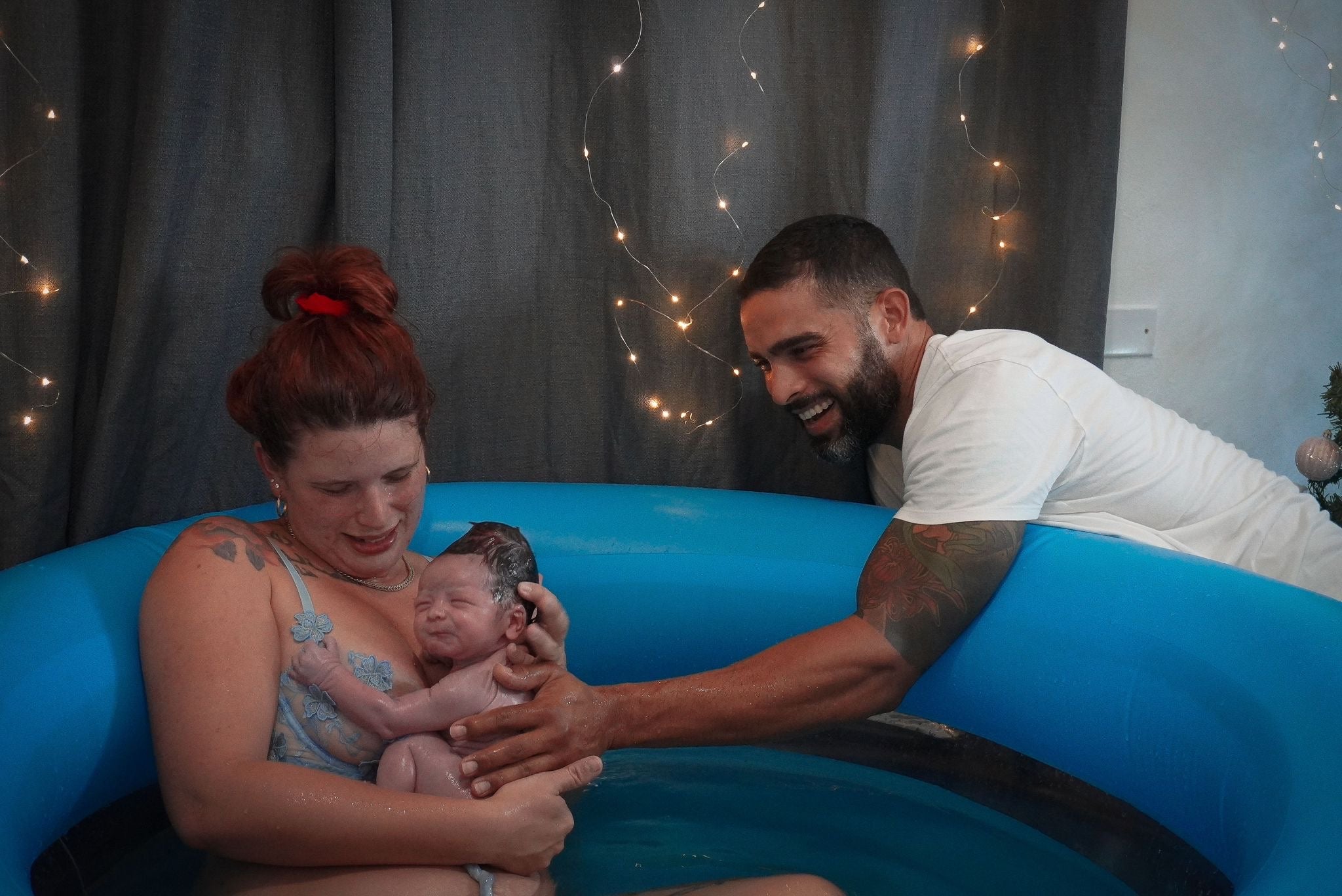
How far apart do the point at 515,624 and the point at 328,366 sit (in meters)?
0.45

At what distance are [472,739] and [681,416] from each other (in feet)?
4.01

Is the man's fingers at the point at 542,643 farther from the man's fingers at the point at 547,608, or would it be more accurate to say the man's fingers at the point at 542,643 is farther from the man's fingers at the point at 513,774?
the man's fingers at the point at 513,774

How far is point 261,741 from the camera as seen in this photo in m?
1.44

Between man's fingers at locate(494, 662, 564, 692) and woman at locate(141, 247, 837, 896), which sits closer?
woman at locate(141, 247, 837, 896)

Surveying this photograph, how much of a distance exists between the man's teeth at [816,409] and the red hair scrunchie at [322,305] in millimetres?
1025

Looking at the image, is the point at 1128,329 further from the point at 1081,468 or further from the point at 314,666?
the point at 314,666

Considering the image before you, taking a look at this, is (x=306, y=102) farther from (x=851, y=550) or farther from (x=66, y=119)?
(x=851, y=550)

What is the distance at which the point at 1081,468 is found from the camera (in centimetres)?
202

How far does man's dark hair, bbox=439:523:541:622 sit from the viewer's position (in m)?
1.68

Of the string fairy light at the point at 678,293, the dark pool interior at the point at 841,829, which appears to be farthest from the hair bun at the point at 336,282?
the string fairy light at the point at 678,293

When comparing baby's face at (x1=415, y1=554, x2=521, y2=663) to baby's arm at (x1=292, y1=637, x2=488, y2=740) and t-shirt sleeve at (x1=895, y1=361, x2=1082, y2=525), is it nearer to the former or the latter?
baby's arm at (x1=292, y1=637, x2=488, y2=740)

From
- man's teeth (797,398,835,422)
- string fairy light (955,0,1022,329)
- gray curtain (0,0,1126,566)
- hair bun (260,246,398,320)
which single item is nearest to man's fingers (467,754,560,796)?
hair bun (260,246,398,320)

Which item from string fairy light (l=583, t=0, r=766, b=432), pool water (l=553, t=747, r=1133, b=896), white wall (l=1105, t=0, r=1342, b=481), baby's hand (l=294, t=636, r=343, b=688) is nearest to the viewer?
baby's hand (l=294, t=636, r=343, b=688)

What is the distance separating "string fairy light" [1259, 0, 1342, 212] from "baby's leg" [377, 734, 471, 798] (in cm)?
252
